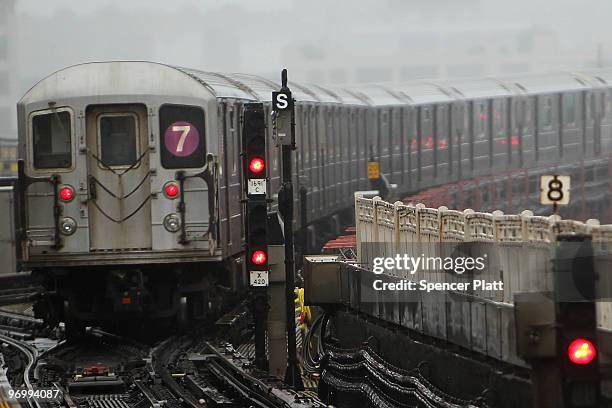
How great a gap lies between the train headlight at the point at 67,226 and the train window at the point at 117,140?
0.88 metres

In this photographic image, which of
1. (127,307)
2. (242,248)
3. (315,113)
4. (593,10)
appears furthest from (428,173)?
(593,10)

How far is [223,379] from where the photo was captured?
14758 mm

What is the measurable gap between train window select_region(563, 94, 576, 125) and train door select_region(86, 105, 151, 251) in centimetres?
2640

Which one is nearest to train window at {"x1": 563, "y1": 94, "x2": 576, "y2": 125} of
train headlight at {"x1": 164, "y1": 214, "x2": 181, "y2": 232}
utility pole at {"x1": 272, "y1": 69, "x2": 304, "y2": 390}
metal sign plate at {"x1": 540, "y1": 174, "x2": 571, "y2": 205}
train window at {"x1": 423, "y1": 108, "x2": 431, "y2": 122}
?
train window at {"x1": 423, "y1": 108, "x2": 431, "y2": 122}

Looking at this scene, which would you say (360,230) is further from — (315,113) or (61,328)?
(315,113)

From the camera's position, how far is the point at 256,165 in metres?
15.3

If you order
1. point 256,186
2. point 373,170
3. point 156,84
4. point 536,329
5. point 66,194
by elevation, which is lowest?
point 373,170

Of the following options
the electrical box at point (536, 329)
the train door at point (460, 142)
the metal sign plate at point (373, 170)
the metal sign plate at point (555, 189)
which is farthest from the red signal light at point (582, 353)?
the train door at point (460, 142)

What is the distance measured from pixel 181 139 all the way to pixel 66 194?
5.26 ft

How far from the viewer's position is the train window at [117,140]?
17.4 metres

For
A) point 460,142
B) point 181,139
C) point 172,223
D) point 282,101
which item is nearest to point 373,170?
point 460,142

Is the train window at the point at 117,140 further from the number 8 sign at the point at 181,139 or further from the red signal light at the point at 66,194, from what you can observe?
the red signal light at the point at 66,194

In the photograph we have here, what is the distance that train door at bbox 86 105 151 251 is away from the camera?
1738 cm

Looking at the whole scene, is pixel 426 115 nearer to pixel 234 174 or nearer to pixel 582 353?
pixel 234 174
